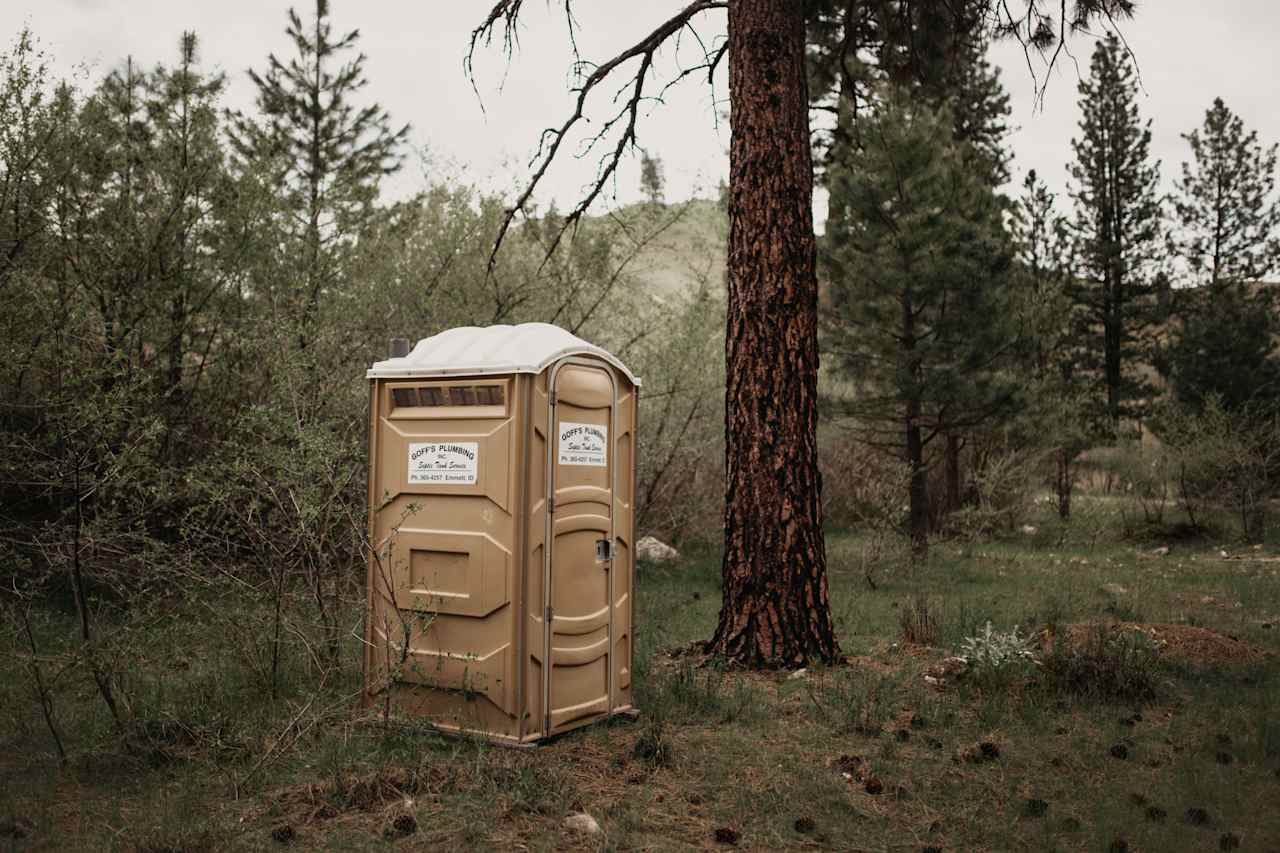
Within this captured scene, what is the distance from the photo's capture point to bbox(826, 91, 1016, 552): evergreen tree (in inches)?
476

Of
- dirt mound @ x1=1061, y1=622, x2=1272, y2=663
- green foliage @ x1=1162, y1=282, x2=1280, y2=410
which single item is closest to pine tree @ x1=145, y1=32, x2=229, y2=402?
dirt mound @ x1=1061, y1=622, x2=1272, y2=663

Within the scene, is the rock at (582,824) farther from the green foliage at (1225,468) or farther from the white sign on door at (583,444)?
the green foliage at (1225,468)

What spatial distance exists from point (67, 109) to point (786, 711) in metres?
6.92

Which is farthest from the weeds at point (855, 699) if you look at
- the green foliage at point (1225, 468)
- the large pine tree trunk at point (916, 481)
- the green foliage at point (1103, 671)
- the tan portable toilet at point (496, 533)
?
the green foliage at point (1225, 468)

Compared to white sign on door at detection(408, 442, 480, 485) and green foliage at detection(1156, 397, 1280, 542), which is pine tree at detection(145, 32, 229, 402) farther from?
green foliage at detection(1156, 397, 1280, 542)

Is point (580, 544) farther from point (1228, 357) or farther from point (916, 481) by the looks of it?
point (1228, 357)

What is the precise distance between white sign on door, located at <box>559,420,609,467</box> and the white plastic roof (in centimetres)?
35

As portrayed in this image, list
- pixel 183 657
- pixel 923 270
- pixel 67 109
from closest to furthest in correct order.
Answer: pixel 183 657 < pixel 67 109 < pixel 923 270

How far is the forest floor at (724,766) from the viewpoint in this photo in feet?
11.9

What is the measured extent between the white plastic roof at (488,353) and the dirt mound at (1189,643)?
3.76m

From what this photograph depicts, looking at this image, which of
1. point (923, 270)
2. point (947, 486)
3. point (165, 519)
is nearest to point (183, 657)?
point (165, 519)

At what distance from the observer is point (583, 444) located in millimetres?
4684

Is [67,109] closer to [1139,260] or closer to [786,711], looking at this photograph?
[786,711]

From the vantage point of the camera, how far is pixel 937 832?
3.73 meters
